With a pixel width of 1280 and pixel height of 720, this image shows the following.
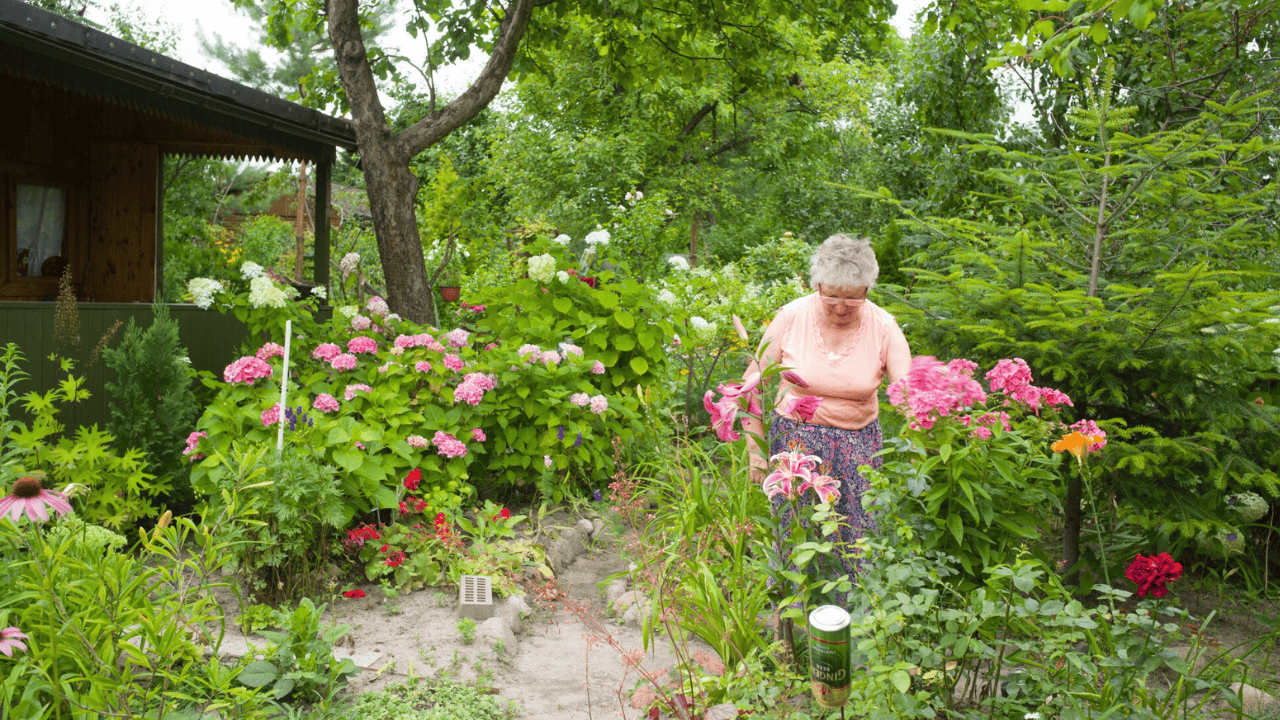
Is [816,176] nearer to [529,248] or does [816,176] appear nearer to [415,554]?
[529,248]

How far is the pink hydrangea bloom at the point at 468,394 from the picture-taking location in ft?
13.2

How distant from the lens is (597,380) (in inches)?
194

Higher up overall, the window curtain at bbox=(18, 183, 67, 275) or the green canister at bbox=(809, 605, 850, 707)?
the window curtain at bbox=(18, 183, 67, 275)

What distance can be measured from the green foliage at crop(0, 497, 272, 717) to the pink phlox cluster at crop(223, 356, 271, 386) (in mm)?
1525

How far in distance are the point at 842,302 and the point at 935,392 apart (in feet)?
2.04

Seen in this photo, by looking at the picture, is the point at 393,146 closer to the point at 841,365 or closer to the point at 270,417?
the point at 270,417

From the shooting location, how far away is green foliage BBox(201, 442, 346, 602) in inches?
118

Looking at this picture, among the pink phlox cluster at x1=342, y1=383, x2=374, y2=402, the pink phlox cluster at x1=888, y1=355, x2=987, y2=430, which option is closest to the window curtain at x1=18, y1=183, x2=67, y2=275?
the pink phlox cluster at x1=342, y1=383, x2=374, y2=402

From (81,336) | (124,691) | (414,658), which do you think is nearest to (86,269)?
(81,336)

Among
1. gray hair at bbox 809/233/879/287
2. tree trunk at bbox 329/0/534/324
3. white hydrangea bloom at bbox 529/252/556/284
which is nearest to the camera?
gray hair at bbox 809/233/879/287

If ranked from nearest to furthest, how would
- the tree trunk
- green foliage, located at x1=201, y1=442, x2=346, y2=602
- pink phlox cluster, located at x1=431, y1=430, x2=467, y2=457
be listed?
green foliage, located at x1=201, y1=442, x2=346, y2=602 < pink phlox cluster, located at x1=431, y1=430, x2=467, y2=457 < the tree trunk

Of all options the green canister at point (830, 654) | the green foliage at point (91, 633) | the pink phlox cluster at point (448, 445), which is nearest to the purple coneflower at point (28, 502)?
the green foliage at point (91, 633)

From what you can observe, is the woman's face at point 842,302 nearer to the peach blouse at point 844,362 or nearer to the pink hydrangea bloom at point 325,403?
the peach blouse at point 844,362

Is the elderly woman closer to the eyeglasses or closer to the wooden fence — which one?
the eyeglasses
